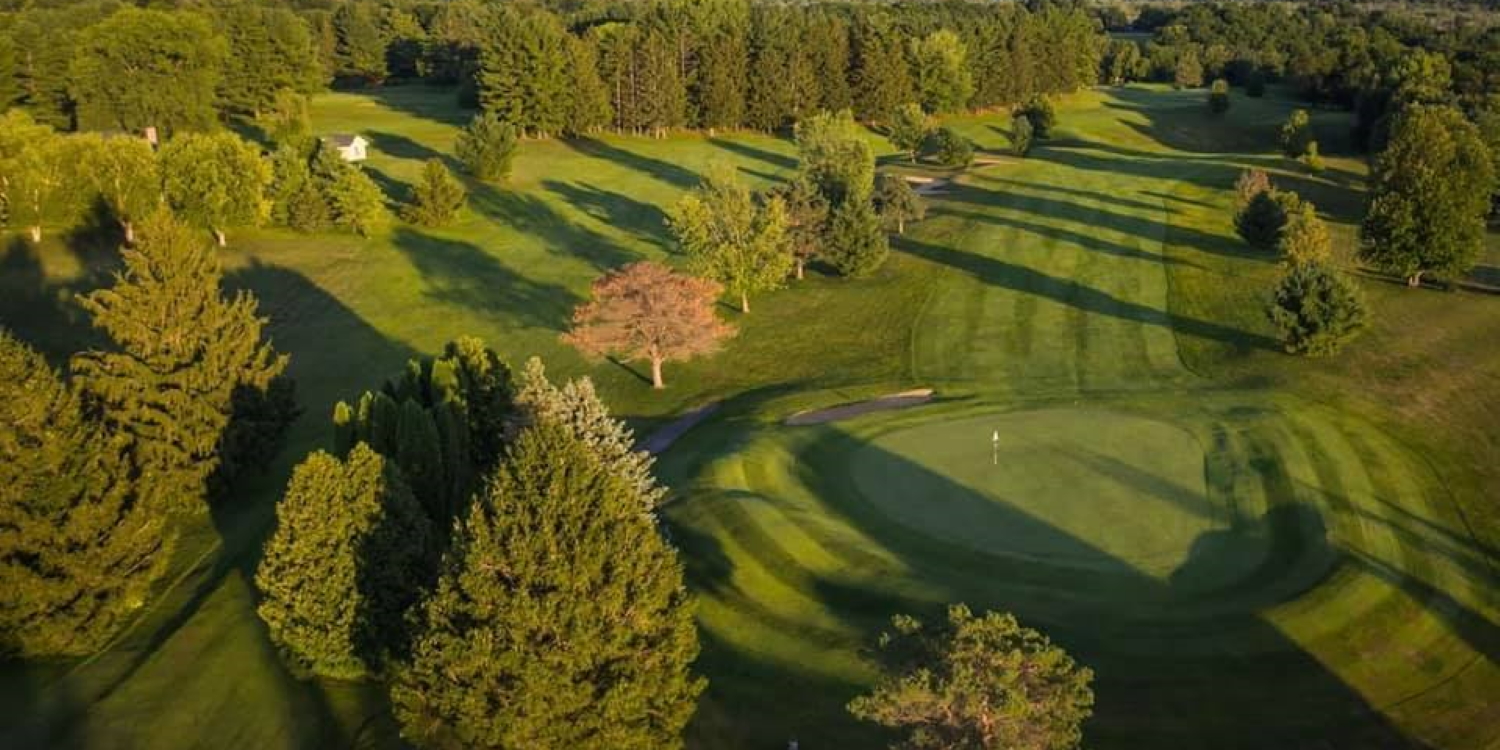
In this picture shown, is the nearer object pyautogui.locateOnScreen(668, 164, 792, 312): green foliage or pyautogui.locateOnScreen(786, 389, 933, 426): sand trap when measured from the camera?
pyautogui.locateOnScreen(786, 389, 933, 426): sand trap

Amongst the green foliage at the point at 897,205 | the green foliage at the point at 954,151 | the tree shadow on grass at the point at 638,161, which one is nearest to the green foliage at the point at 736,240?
the green foliage at the point at 897,205

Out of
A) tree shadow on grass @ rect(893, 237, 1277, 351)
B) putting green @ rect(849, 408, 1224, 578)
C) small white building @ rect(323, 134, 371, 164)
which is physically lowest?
tree shadow on grass @ rect(893, 237, 1277, 351)

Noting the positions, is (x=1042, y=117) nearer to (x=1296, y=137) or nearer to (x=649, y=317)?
(x=1296, y=137)

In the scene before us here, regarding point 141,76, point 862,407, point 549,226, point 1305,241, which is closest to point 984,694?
point 862,407

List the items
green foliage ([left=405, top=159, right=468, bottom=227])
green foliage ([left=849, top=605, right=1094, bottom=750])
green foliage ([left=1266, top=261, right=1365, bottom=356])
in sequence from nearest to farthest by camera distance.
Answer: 1. green foliage ([left=849, top=605, right=1094, bottom=750])
2. green foliage ([left=1266, top=261, right=1365, bottom=356])
3. green foliage ([left=405, top=159, right=468, bottom=227])

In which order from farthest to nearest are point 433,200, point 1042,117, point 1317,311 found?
point 1042,117 → point 433,200 → point 1317,311

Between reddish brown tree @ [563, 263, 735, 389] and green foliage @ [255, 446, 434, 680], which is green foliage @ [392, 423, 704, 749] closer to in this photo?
green foliage @ [255, 446, 434, 680]

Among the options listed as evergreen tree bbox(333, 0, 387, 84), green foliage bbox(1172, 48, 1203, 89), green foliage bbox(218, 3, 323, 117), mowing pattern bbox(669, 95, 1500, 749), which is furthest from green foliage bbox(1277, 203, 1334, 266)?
evergreen tree bbox(333, 0, 387, 84)
